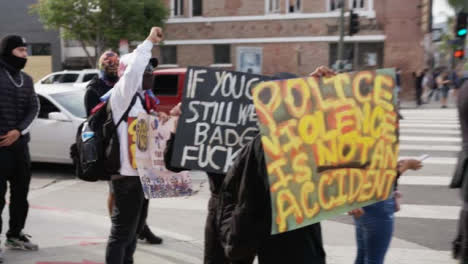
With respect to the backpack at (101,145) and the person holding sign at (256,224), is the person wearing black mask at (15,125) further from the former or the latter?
the person holding sign at (256,224)

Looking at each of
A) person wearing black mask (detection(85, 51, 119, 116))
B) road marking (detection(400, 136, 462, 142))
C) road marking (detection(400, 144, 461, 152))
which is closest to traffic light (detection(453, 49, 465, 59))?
road marking (detection(400, 136, 462, 142))

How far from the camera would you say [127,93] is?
369cm

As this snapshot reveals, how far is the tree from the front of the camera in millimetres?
28891

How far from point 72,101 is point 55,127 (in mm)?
553

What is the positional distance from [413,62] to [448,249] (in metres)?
24.8

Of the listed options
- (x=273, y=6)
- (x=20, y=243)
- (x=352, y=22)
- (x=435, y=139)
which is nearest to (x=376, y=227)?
(x=20, y=243)

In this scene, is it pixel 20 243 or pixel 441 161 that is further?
pixel 441 161

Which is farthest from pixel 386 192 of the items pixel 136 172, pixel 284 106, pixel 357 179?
pixel 136 172

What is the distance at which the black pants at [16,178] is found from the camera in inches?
187

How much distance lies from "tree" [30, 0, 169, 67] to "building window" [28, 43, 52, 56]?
5905 millimetres

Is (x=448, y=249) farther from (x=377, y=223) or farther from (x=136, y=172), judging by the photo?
(x=136, y=172)

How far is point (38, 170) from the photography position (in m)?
9.96

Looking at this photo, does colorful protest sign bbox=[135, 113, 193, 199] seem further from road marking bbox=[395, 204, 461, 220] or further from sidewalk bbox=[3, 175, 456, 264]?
road marking bbox=[395, 204, 461, 220]

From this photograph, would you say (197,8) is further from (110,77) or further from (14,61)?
(14,61)
